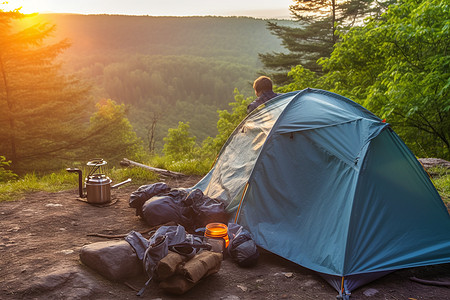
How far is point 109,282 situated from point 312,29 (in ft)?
108

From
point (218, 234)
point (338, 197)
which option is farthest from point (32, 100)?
point (338, 197)

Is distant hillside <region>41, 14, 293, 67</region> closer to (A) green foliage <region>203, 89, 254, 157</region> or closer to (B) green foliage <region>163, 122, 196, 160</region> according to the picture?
(B) green foliage <region>163, 122, 196, 160</region>

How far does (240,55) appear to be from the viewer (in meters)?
122

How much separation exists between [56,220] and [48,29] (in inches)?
721

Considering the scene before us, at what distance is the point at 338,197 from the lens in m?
3.96

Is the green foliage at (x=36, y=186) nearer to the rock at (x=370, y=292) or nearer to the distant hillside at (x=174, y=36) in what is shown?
the rock at (x=370, y=292)

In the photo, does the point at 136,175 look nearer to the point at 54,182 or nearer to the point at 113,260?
the point at 54,182

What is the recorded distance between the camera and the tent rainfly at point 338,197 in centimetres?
369

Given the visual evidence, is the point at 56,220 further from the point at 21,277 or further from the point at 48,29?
the point at 48,29

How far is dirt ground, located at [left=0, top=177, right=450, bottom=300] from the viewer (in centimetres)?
316

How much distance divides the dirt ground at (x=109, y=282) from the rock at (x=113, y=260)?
0.23 feet

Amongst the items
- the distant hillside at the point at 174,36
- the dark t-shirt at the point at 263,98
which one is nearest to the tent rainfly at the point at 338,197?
the dark t-shirt at the point at 263,98

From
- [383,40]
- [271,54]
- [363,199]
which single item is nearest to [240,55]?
[271,54]

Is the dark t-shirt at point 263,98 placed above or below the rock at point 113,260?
above
